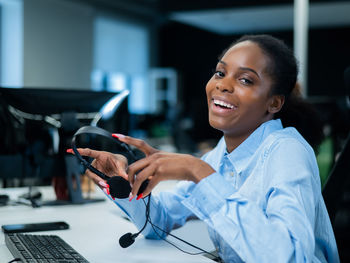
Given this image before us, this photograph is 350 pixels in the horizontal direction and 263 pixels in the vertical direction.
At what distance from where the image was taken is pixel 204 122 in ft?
14.8

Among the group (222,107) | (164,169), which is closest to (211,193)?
(164,169)

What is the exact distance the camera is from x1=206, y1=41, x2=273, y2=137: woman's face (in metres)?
1.11

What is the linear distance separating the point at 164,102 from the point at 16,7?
4194mm

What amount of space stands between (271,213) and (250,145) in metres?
0.27

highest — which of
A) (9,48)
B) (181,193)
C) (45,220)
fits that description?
(9,48)

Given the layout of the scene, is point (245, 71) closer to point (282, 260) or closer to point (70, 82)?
point (282, 260)

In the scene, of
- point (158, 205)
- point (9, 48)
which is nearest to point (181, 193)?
point (158, 205)

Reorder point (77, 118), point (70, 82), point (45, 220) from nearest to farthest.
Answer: point (45, 220)
point (77, 118)
point (70, 82)

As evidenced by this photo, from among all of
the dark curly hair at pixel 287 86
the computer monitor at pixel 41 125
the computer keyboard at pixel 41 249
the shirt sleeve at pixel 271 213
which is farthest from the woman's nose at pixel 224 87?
the computer monitor at pixel 41 125

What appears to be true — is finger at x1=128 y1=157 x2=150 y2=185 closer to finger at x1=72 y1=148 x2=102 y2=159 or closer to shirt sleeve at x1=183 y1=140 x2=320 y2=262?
shirt sleeve at x1=183 y1=140 x2=320 y2=262

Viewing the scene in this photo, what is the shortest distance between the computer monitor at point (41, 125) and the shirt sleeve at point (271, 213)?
103cm

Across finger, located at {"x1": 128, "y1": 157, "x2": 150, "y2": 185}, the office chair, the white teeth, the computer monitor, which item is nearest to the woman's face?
the white teeth

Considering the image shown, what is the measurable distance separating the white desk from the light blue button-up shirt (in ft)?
0.61

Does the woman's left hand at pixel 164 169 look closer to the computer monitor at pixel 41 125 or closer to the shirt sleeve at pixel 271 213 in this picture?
the shirt sleeve at pixel 271 213
